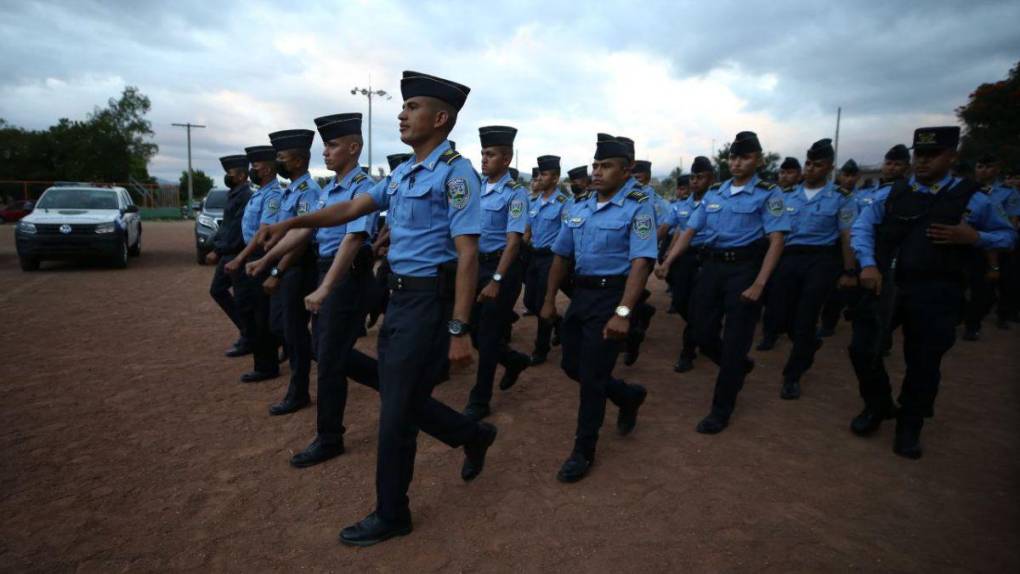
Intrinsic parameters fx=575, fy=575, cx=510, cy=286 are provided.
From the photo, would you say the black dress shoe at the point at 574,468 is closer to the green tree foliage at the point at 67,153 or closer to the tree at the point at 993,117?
Answer: the tree at the point at 993,117

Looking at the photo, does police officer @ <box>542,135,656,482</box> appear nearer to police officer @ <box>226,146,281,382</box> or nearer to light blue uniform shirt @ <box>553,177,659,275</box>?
light blue uniform shirt @ <box>553,177,659,275</box>

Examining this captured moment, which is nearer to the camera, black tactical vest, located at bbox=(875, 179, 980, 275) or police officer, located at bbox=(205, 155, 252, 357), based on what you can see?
black tactical vest, located at bbox=(875, 179, 980, 275)

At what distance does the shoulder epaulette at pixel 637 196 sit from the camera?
3596 millimetres

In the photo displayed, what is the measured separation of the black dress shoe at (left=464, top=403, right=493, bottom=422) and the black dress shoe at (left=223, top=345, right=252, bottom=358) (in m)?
3.08

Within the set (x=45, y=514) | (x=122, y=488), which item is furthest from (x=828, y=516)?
(x=45, y=514)

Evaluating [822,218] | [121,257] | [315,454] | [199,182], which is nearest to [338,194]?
[315,454]

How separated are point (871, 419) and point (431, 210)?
368cm

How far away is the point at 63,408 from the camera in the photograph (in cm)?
464

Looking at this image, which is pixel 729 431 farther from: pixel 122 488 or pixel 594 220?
pixel 122 488

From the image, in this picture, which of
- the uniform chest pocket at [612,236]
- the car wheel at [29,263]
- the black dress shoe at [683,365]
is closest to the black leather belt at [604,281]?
the uniform chest pocket at [612,236]

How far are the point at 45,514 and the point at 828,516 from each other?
14.0ft

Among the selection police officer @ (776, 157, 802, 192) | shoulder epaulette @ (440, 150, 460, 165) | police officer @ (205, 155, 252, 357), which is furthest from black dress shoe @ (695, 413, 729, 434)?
police officer @ (205, 155, 252, 357)

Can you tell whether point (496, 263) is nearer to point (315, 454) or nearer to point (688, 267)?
point (315, 454)

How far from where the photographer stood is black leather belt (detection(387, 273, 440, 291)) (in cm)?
282
